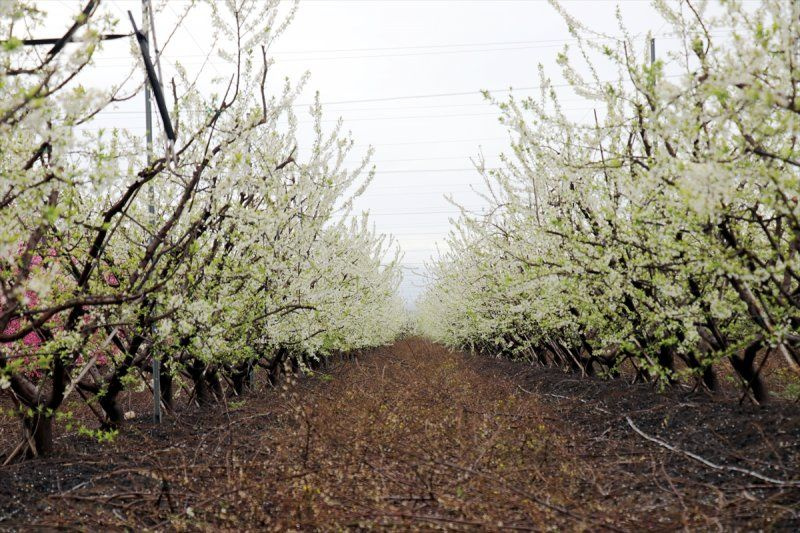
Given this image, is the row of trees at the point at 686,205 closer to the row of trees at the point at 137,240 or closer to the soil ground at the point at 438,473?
the soil ground at the point at 438,473

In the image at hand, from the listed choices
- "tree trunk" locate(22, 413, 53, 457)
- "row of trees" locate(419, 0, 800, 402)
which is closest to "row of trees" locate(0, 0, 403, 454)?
"tree trunk" locate(22, 413, 53, 457)

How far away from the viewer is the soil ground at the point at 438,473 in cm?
501

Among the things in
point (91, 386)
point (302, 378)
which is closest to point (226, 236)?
point (91, 386)

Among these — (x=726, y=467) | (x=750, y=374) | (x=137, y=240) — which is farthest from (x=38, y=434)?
(x=750, y=374)

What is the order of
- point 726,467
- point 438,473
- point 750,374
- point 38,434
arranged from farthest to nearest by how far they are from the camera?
point 750,374 < point 38,434 < point 438,473 < point 726,467

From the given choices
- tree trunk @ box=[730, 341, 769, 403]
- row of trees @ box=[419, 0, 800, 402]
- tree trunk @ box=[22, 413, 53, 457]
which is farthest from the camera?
tree trunk @ box=[730, 341, 769, 403]

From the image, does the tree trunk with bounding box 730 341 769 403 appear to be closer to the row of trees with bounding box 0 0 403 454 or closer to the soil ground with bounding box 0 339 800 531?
the soil ground with bounding box 0 339 800 531

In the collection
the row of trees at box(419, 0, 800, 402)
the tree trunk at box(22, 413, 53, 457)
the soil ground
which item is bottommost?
the soil ground

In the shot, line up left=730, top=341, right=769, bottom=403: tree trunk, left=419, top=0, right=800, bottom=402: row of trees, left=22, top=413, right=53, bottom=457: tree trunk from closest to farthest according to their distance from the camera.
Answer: left=419, top=0, right=800, bottom=402: row of trees → left=22, top=413, right=53, bottom=457: tree trunk → left=730, top=341, right=769, bottom=403: tree trunk

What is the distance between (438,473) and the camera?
6363 millimetres

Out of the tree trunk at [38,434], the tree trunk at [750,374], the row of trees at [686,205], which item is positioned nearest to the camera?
the row of trees at [686,205]

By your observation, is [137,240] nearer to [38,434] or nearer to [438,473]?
[38,434]

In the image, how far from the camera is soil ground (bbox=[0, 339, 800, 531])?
5.01 m

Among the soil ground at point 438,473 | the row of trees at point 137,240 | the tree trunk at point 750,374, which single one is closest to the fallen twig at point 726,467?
the soil ground at point 438,473
